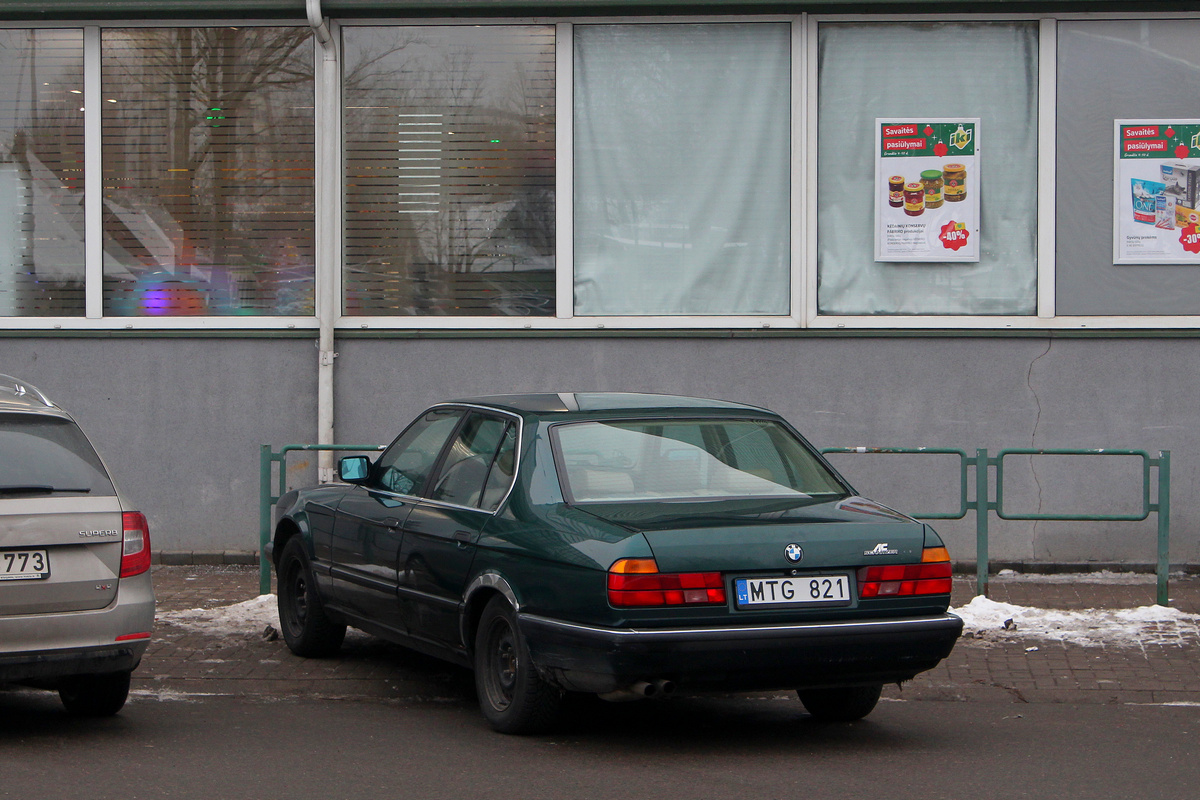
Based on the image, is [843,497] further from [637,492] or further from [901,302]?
[901,302]

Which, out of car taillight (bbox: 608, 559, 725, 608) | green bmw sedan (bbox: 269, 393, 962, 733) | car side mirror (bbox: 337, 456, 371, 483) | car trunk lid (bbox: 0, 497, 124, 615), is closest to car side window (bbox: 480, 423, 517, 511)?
green bmw sedan (bbox: 269, 393, 962, 733)

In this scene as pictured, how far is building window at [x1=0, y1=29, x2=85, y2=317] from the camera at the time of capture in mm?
11969

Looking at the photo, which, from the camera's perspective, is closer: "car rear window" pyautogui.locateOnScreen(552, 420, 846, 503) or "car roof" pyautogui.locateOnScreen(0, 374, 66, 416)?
"car rear window" pyautogui.locateOnScreen(552, 420, 846, 503)

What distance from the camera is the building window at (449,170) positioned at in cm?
1180

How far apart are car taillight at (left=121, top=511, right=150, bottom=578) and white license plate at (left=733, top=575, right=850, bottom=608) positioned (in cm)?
250

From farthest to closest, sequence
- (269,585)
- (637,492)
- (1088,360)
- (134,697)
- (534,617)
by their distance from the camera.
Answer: (1088,360) < (269,585) < (134,697) < (637,492) < (534,617)

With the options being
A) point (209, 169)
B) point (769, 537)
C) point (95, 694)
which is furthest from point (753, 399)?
point (95, 694)

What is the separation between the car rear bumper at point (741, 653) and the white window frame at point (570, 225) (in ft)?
19.4

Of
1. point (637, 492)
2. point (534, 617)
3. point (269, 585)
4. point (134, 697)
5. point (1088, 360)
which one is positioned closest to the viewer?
point (534, 617)

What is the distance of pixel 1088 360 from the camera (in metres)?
11.4

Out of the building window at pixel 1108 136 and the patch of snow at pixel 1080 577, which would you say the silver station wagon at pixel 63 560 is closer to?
the patch of snow at pixel 1080 577

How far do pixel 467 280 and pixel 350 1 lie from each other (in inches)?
92.0

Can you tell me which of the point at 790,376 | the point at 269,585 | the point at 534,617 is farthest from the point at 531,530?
the point at 790,376

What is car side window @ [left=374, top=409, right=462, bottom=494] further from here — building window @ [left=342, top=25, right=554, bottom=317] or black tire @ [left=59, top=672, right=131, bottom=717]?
building window @ [left=342, top=25, right=554, bottom=317]
